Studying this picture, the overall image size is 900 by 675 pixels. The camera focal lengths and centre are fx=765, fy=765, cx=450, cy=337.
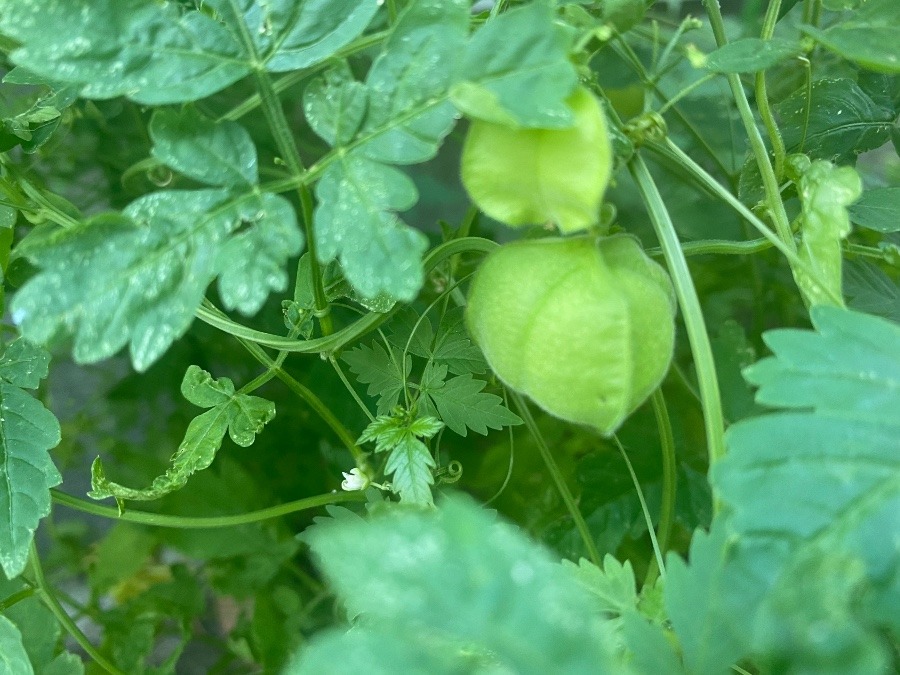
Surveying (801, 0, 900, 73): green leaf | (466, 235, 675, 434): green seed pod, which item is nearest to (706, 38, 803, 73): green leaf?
(801, 0, 900, 73): green leaf

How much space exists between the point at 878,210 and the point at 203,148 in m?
0.56

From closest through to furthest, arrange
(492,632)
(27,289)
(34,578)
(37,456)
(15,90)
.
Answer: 1. (492,632)
2. (27,289)
3. (37,456)
4. (34,578)
5. (15,90)

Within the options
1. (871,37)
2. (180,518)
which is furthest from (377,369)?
(871,37)

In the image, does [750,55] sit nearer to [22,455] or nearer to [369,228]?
[369,228]

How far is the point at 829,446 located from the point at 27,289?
448mm

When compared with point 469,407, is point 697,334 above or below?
above

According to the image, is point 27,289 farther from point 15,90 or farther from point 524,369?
point 15,90

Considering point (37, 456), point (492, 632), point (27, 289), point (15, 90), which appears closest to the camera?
point (492, 632)

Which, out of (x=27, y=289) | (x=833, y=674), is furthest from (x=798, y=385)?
(x=27, y=289)

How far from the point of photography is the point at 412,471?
606 millimetres

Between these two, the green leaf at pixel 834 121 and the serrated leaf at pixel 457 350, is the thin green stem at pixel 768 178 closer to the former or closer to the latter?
the green leaf at pixel 834 121

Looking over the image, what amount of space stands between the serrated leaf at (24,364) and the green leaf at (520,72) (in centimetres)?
45

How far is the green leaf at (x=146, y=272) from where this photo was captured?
0.44 m

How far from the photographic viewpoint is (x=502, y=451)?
42.0 inches
